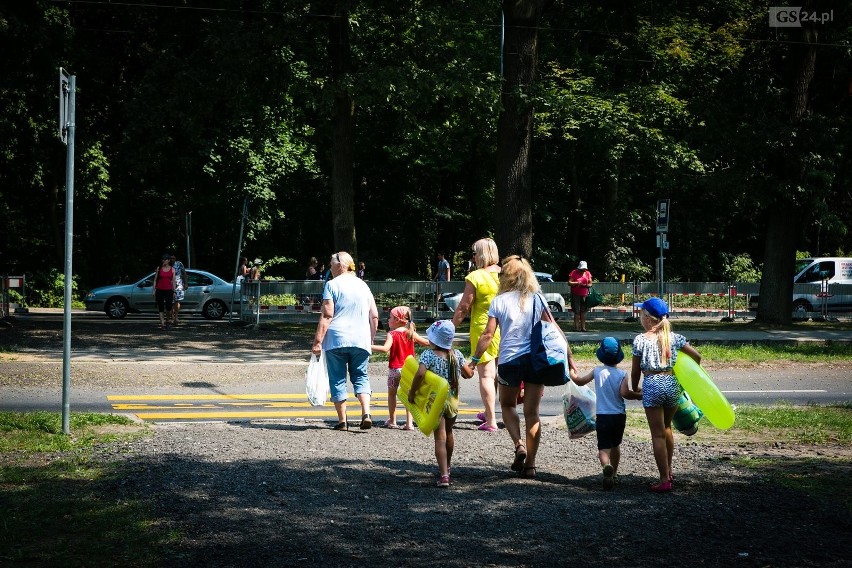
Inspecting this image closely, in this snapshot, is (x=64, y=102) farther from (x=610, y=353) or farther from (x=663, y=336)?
(x=663, y=336)

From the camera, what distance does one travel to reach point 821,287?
1315 inches

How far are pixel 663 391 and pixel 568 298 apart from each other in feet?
84.1

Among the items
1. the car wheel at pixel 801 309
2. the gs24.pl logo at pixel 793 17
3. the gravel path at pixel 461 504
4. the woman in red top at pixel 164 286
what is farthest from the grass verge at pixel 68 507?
the car wheel at pixel 801 309

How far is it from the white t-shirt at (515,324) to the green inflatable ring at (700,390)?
3.86 ft

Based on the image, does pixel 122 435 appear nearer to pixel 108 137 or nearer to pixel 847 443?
pixel 847 443

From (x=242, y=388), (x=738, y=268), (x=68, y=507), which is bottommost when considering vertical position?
(x=242, y=388)

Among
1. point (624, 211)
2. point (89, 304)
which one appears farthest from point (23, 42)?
point (624, 211)

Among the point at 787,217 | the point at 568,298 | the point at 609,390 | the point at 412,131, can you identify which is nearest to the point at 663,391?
the point at 609,390

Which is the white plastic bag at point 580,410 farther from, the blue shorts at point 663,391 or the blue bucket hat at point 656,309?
the blue bucket hat at point 656,309

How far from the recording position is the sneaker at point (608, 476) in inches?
303

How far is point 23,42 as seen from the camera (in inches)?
960

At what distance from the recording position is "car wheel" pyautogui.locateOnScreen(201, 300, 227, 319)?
106 feet

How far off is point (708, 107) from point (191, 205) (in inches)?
909

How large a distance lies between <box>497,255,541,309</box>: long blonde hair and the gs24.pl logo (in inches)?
838
